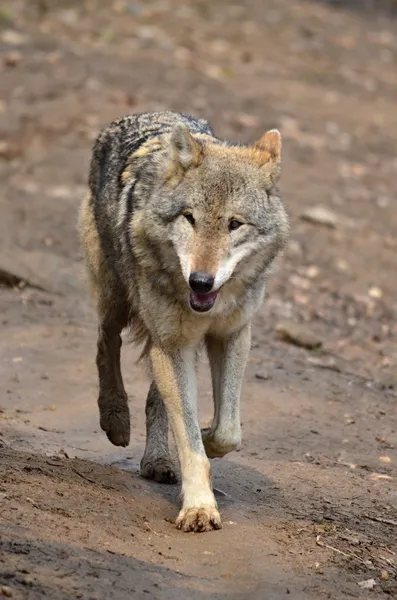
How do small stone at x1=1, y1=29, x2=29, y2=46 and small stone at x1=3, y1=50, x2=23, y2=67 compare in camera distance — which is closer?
small stone at x1=3, y1=50, x2=23, y2=67

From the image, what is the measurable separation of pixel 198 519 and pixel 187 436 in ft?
1.42

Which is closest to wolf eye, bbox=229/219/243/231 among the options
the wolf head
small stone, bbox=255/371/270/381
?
the wolf head

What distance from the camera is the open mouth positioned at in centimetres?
535

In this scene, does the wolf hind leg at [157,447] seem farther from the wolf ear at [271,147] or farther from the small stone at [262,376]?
the small stone at [262,376]

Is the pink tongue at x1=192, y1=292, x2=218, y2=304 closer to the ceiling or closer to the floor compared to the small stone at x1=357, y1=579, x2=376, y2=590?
closer to the ceiling

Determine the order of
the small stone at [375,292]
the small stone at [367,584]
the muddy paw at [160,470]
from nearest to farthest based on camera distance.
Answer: the small stone at [367,584]
the muddy paw at [160,470]
the small stone at [375,292]

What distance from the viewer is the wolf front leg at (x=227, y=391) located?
5.81 meters

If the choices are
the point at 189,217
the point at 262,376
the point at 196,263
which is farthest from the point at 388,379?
the point at 196,263

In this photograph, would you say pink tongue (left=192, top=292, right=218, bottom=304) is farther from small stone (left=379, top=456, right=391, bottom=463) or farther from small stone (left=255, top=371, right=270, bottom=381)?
small stone (left=255, top=371, right=270, bottom=381)

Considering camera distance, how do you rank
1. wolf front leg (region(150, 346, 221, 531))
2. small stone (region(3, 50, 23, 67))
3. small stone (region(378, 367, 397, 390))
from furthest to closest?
1. small stone (region(3, 50, 23, 67))
2. small stone (region(378, 367, 397, 390))
3. wolf front leg (region(150, 346, 221, 531))

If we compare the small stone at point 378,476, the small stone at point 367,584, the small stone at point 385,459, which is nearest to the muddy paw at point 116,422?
the small stone at point 378,476

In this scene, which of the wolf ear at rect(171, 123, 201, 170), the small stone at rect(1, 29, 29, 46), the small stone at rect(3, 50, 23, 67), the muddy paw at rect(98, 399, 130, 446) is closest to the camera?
the wolf ear at rect(171, 123, 201, 170)

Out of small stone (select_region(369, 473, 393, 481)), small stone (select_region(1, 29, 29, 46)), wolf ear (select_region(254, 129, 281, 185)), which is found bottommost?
small stone (select_region(1, 29, 29, 46))

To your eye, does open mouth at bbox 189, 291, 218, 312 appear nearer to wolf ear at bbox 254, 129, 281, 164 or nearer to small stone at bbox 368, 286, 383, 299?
wolf ear at bbox 254, 129, 281, 164
